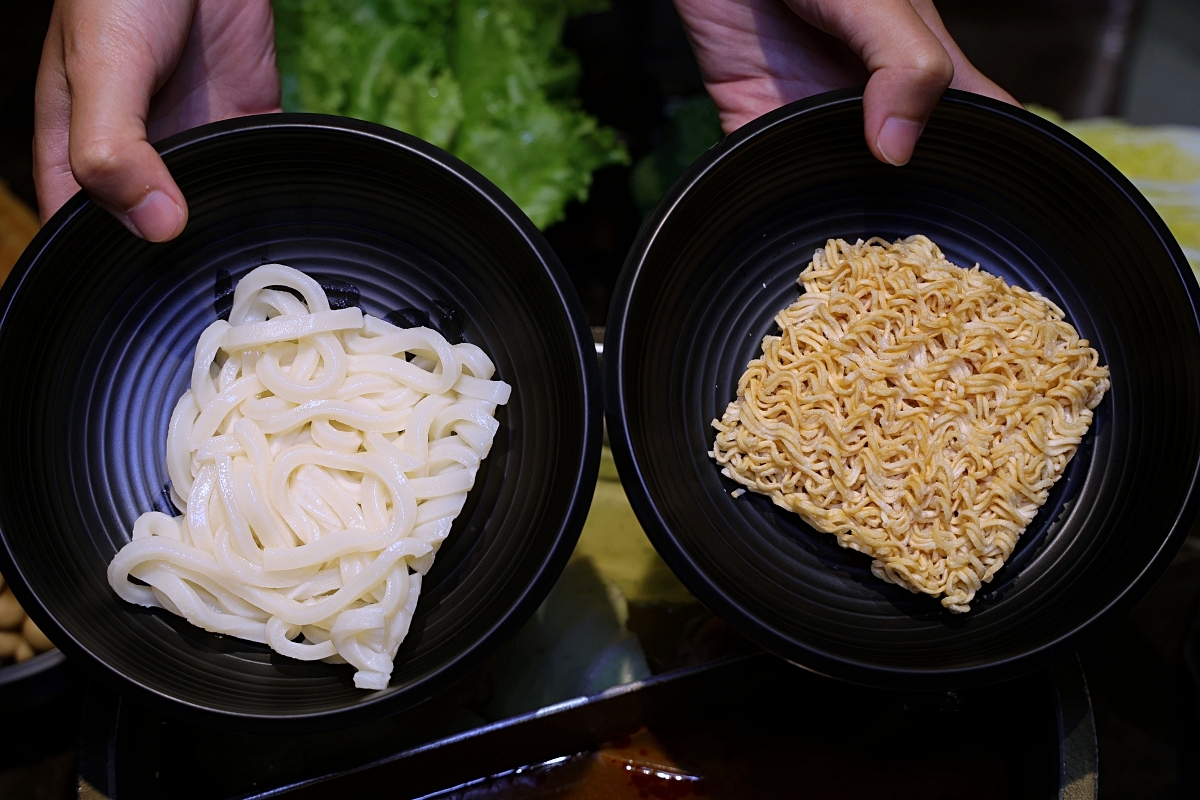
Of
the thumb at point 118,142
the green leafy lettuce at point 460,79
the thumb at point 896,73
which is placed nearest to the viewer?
the thumb at point 118,142

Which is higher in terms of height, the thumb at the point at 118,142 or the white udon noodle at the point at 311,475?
the thumb at the point at 118,142

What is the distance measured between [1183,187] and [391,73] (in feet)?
10.9

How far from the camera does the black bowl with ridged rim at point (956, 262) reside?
1830 mm

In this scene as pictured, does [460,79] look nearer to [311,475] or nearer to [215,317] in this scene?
[215,317]

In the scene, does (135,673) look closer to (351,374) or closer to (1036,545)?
(351,374)

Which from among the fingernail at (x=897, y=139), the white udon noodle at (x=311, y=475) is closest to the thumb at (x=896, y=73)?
the fingernail at (x=897, y=139)

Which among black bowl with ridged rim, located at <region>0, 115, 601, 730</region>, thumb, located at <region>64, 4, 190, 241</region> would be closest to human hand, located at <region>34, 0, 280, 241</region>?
thumb, located at <region>64, 4, 190, 241</region>

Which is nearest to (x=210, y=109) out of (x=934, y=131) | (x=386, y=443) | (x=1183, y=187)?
Result: (x=386, y=443)

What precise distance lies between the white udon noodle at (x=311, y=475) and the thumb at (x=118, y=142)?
0.87ft

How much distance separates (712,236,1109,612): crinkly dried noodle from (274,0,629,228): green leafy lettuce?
4.39 feet

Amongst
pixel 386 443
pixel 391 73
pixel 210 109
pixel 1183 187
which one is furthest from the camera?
pixel 1183 187

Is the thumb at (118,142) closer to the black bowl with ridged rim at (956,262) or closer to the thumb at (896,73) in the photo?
the black bowl with ridged rim at (956,262)

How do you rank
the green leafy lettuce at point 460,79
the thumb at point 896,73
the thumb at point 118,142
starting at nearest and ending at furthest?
the thumb at point 118,142 < the thumb at point 896,73 < the green leafy lettuce at point 460,79

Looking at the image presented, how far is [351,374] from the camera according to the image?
204 cm
